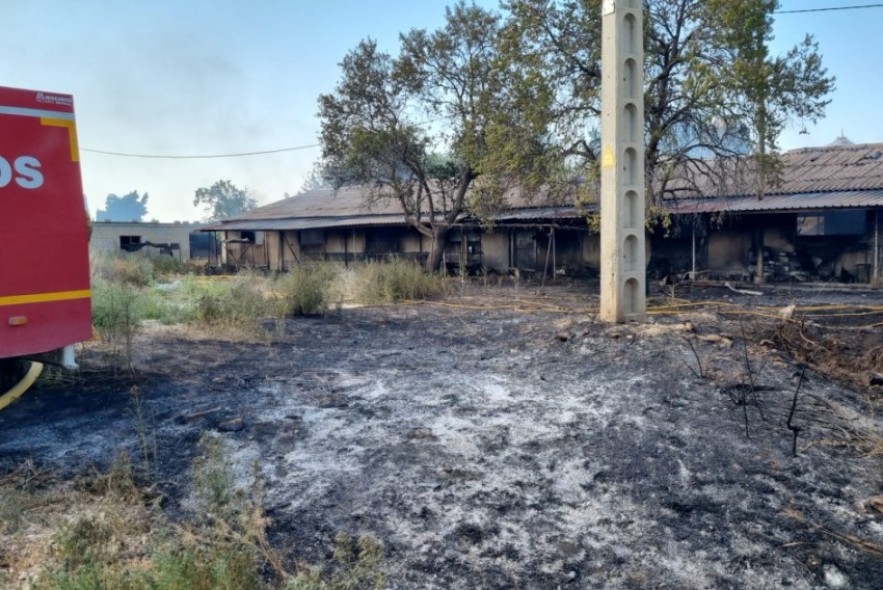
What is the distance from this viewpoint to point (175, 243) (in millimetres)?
34750

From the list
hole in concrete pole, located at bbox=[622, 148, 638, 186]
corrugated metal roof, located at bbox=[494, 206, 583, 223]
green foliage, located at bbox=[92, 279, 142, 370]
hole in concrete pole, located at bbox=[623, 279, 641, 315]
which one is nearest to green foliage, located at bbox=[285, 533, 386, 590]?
green foliage, located at bbox=[92, 279, 142, 370]

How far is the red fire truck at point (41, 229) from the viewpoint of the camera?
5.03m

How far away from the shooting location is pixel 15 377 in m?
6.19

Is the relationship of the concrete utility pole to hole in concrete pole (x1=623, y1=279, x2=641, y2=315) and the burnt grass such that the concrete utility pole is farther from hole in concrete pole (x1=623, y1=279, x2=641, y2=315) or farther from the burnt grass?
the burnt grass

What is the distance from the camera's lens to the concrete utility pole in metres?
8.67

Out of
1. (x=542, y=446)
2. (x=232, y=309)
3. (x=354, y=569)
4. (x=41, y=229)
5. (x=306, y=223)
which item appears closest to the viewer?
Answer: (x=354, y=569)

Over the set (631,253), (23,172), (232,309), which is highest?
(23,172)

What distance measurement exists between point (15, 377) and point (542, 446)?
515 centimetres

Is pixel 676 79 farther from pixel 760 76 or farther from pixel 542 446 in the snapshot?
pixel 542 446

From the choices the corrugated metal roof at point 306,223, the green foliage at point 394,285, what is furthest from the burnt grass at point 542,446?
the corrugated metal roof at point 306,223

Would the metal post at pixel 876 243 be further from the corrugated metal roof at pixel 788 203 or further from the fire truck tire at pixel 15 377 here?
the fire truck tire at pixel 15 377

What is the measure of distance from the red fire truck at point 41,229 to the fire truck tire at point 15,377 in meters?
0.20

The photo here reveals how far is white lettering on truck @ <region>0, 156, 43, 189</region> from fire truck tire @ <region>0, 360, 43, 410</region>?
77.3 inches

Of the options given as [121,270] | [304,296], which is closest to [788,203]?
[304,296]
